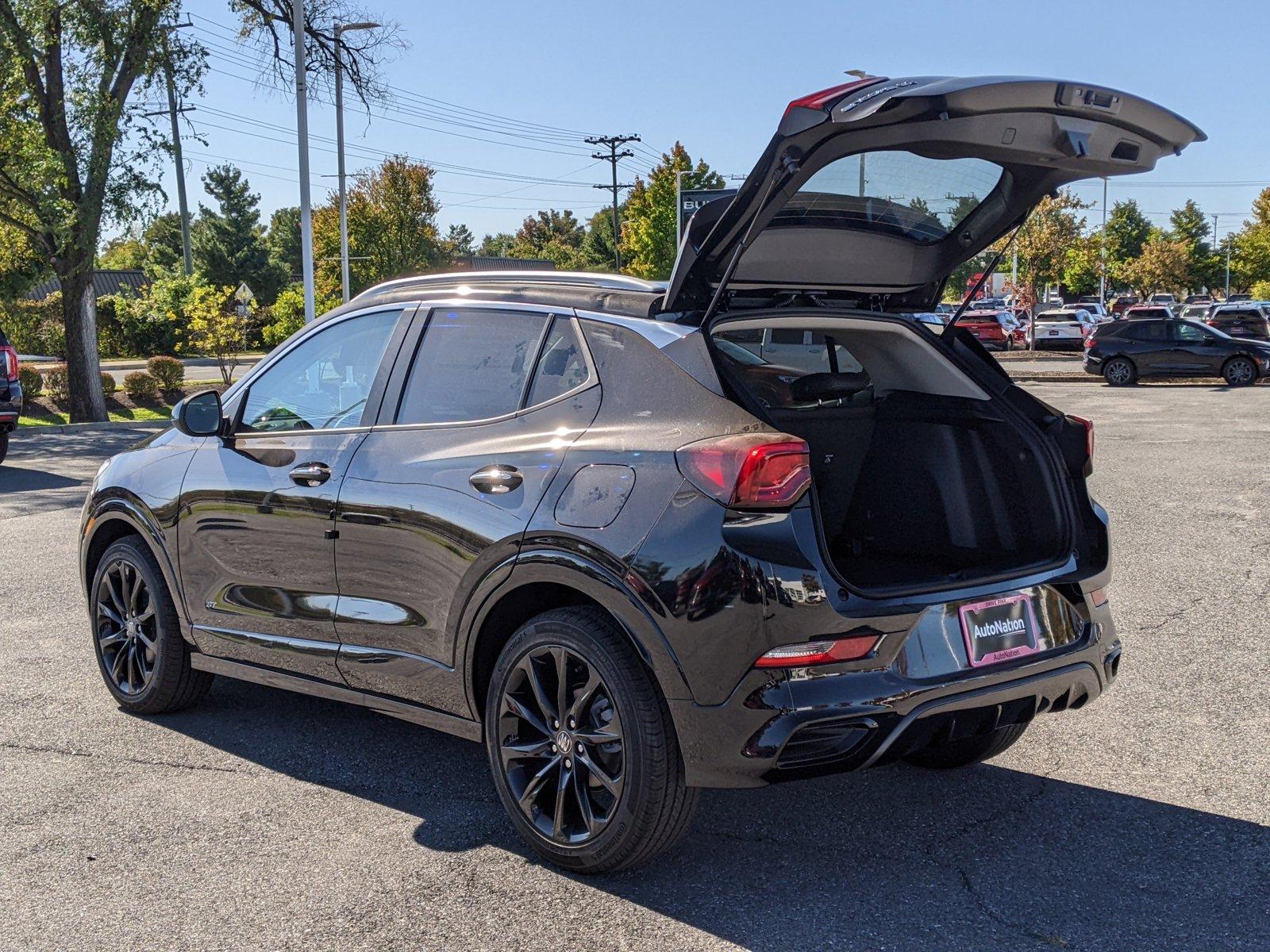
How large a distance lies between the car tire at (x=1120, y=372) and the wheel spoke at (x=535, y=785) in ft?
97.1

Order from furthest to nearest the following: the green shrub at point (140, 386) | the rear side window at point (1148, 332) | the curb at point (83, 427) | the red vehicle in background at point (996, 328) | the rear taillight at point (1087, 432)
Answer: the red vehicle in background at point (996, 328)
the rear side window at point (1148, 332)
the green shrub at point (140, 386)
the curb at point (83, 427)
the rear taillight at point (1087, 432)

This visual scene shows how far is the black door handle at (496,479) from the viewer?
3.89 m

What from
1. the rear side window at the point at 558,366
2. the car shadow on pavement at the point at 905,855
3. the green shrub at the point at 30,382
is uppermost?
the rear side window at the point at 558,366

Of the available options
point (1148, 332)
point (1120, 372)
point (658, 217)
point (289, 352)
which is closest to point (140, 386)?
point (1120, 372)

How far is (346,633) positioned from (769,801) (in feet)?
5.17

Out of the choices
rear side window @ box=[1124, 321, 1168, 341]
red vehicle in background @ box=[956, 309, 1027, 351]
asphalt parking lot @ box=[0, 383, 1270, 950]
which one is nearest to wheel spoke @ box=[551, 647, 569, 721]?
asphalt parking lot @ box=[0, 383, 1270, 950]

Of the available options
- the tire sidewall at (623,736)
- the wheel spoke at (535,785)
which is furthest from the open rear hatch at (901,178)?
the wheel spoke at (535,785)

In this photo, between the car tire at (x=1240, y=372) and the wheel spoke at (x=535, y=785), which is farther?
the car tire at (x=1240, y=372)

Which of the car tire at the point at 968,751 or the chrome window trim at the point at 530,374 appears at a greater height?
the chrome window trim at the point at 530,374

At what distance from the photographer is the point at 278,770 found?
475 centimetres

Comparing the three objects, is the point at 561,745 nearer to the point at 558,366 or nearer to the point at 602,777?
the point at 602,777

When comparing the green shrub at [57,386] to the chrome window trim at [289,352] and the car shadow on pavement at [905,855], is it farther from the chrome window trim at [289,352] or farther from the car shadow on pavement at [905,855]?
the car shadow on pavement at [905,855]

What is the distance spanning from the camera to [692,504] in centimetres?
346

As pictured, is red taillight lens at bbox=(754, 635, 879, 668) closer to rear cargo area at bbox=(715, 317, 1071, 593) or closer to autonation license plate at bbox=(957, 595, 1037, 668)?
autonation license plate at bbox=(957, 595, 1037, 668)
